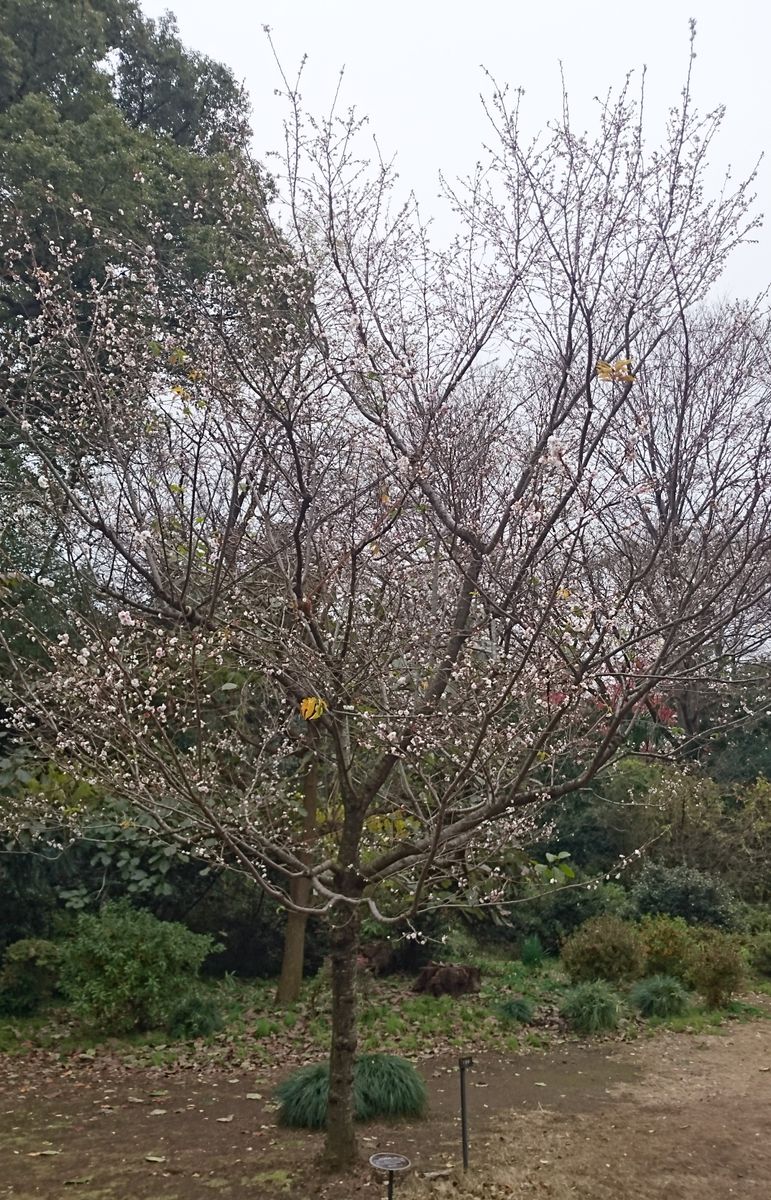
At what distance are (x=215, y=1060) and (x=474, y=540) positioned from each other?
13.9ft

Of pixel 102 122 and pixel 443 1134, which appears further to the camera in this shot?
pixel 102 122

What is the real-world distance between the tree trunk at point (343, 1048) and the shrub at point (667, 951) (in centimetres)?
460

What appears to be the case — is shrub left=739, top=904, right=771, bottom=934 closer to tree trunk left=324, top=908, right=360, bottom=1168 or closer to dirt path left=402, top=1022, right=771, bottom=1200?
dirt path left=402, top=1022, right=771, bottom=1200

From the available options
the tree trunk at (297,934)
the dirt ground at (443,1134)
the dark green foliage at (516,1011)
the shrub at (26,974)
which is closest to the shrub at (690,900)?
the dark green foliage at (516,1011)

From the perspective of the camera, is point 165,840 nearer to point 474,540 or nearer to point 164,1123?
point 164,1123

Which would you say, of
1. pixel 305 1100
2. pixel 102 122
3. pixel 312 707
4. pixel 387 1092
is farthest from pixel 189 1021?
pixel 102 122

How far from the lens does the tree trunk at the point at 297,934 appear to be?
729 cm

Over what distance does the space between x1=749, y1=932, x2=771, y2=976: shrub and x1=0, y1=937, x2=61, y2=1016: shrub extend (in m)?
6.67

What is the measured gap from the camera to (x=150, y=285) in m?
4.30

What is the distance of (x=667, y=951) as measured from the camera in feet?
25.8

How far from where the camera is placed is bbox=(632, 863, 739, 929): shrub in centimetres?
930

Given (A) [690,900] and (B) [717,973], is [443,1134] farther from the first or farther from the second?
(A) [690,900]

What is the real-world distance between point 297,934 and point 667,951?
3.25m

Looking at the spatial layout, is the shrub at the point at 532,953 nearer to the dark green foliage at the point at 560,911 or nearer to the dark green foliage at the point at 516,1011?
the dark green foliage at the point at 560,911
